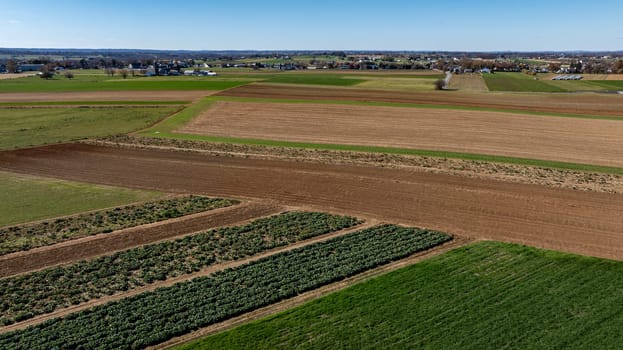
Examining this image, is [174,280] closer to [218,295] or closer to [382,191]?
[218,295]

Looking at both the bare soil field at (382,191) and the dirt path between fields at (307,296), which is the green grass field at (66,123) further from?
the dirt path between fields at (307,296)

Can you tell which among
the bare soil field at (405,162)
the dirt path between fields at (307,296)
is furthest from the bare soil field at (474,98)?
the dirt path between fields at (307,296)

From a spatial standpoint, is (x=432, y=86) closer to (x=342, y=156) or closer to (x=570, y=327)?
(x=342, y=156)

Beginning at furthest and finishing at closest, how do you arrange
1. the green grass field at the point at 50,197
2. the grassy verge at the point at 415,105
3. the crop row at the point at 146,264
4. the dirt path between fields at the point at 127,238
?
1. the grassy verge at the point at 415,105
2. the green grass field at the point at 50,197
3. the dirt path between fields at the point at 127,238
4. the crop row at the point at 146,264

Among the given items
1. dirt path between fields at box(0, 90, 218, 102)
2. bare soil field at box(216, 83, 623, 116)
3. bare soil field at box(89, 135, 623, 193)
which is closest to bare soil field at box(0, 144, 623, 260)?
bare soil field at box(89, 135, 623, 193)

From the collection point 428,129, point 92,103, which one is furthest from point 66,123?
point 428,129

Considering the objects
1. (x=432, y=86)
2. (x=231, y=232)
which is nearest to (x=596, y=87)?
(x=432, y=86)

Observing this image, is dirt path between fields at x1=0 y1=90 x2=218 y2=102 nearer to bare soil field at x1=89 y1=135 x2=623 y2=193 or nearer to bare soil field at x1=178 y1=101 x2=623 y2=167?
bare soil field at x1=178 y1=101 x2=623 y2=167
